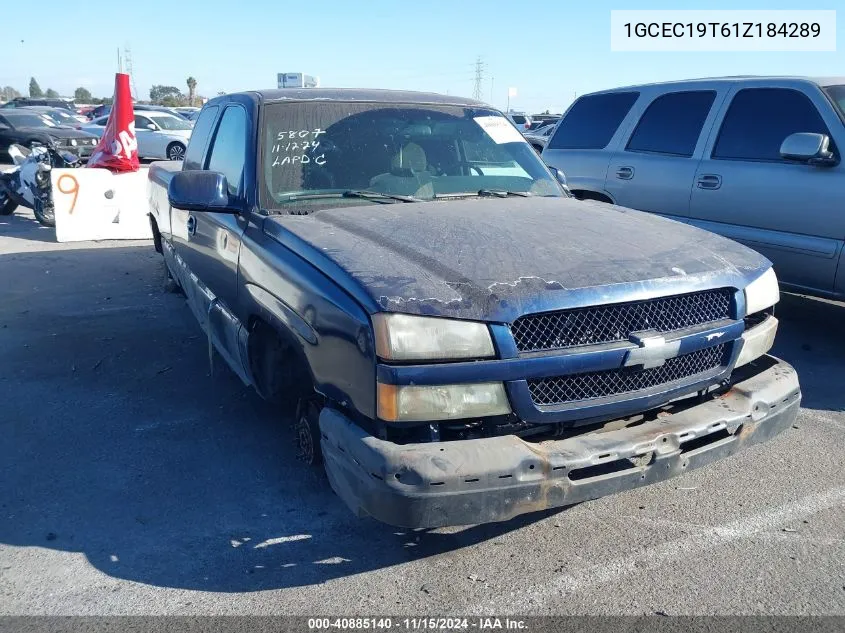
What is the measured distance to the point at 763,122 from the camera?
19.5ft

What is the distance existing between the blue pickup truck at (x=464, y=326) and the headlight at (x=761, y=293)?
12 millimetres

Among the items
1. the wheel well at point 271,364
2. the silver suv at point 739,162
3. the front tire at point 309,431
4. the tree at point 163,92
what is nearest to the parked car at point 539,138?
the silver suv at point 739,162

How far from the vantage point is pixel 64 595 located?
283 centimetres

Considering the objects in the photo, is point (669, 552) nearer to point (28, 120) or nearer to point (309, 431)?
point (309, 431)

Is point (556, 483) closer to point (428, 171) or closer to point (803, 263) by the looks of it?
point (428, 171)

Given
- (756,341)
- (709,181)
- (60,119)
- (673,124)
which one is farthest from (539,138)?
(60,119)

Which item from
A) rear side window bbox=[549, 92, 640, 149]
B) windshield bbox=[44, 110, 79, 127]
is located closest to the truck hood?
rear side window bbox=[549, 92, 640, 149]

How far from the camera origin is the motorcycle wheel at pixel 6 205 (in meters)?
12.3

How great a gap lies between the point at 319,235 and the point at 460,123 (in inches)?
64.6

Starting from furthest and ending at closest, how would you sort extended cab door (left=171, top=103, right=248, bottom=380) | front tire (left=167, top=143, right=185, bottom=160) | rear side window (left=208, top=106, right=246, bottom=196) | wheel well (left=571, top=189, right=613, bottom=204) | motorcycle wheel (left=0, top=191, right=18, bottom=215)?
front tire (left=167, top=143, right=185, bottom=160) < motorcycle wheel (left=0, top=191, right=18, bottom=215) < wheel well (left=571, top=189, right=613, bottom=204) < rear side window (left=208, top=106, right=246, bottom=196) < extended cab door (left=171, top=103, right=248, bottom=380)

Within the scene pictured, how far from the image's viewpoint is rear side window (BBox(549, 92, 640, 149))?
727cm

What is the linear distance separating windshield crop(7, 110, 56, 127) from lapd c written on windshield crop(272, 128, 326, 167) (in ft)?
68.2

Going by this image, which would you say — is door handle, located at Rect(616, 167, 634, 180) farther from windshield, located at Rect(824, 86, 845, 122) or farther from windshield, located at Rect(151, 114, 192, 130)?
windshield, located at Rect(151, 114, 192, 130)

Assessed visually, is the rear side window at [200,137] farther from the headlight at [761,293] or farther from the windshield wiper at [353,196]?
the headlight at [761,293]
